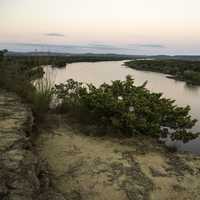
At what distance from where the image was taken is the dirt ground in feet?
13.4

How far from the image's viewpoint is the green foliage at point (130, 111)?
6.41 metres

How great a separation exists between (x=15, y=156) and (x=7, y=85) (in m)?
4.69

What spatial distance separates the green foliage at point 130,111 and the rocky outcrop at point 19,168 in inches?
77.3

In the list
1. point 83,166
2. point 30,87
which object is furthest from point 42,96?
point 83,166

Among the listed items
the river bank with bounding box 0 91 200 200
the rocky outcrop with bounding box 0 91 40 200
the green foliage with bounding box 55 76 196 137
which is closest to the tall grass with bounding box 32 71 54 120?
the river bank with bounding box 0 91 200 200

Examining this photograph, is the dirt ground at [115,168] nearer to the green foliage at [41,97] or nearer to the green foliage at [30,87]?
the green foliage at [41,97]

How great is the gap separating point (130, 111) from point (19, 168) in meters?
3.77

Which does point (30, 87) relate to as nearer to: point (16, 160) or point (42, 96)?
point (42, 96)

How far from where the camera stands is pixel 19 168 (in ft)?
10.8

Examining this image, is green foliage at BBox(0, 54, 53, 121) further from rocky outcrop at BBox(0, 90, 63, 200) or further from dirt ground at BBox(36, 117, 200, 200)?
rocky outcrop at BBox(0, 90, 63, 200)

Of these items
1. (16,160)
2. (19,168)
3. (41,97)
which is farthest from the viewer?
(41,97)

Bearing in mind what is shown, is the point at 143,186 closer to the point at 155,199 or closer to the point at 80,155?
the point at 155,199

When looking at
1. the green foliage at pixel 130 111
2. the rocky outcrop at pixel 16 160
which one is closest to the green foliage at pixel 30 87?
the green foliage at pixel 130 111

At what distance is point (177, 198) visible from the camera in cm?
409
